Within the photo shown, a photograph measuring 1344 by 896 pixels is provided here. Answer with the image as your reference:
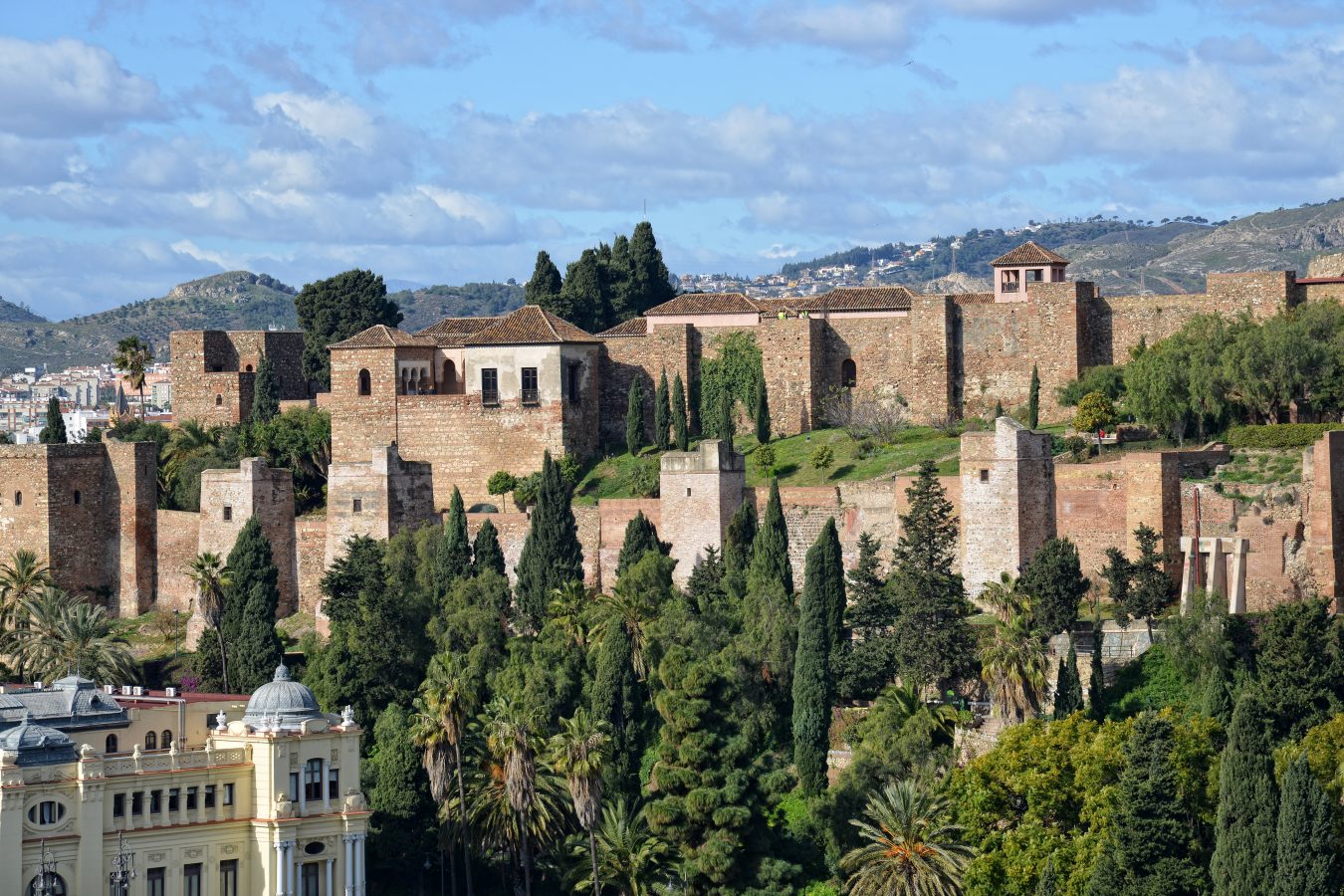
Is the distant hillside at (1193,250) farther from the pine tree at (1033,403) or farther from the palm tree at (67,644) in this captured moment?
the palm tree at (67,644)

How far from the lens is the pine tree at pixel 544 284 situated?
6856 centimetres

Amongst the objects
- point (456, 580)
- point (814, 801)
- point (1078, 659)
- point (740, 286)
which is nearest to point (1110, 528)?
point (1078, 659)

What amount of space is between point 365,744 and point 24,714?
783cm

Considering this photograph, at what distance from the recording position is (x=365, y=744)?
161 ft

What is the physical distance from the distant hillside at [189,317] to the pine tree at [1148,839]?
130m

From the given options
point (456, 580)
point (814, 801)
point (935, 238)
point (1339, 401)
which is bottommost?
point (814, 801)

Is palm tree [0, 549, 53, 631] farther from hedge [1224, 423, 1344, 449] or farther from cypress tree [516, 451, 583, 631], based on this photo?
hedge [1224, 423, 1344, 449]

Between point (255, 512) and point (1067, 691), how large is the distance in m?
21.5

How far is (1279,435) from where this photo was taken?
4966cm

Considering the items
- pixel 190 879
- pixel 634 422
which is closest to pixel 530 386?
pixel 634 422

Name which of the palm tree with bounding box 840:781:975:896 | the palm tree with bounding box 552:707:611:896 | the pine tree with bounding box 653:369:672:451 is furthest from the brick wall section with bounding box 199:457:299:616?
the palm tree with bounding box 840:781:975:896

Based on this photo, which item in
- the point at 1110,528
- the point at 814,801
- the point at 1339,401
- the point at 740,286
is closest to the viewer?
the point at 814,801

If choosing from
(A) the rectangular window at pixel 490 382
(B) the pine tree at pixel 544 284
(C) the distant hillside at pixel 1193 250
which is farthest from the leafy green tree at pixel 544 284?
(C) the distant hillside at pixel 1193 250

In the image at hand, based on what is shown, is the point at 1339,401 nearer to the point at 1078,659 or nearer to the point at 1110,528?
the point at 1110,528
